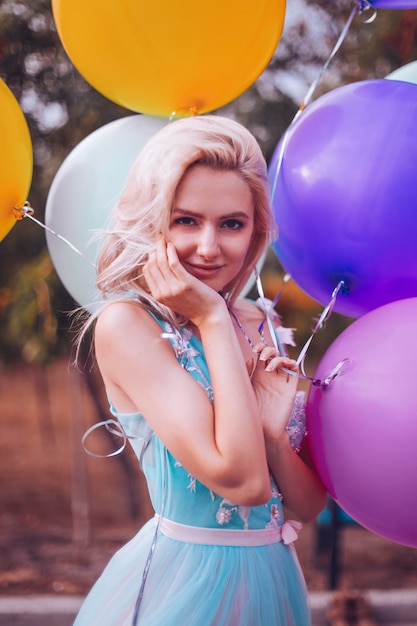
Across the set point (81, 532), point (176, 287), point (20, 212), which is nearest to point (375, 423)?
point (176, 287)

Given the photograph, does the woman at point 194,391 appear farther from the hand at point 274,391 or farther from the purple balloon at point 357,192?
the purple balloon at point 357,192

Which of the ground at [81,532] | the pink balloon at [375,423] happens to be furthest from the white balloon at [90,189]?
the ground at [81,532]

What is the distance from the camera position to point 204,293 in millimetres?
1472

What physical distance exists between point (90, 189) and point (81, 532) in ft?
10.9

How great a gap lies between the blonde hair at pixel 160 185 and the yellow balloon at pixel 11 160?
365 millimetres

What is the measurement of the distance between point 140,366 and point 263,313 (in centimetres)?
54

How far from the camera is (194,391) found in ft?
4.66

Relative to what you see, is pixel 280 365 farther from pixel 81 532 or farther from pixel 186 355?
pixel 81 532

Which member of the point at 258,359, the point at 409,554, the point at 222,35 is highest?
the point at 222,35

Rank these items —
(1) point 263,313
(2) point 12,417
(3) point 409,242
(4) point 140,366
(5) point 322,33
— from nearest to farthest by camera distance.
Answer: (4) point 140,366
(3) point 409,242
(1) point 263,313
(5) point 322,33
(2) point 12,417

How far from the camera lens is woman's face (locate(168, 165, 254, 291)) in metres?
1.51

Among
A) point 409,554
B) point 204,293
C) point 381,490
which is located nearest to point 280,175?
point 204,293

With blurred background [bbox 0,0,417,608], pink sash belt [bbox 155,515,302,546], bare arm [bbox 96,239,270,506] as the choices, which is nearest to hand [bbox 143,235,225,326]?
bare arm [bbox 96,239,270,506]

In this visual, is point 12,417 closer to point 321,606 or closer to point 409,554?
point 409,554
